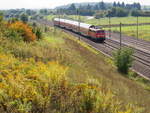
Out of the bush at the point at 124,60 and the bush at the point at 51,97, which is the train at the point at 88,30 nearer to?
the bush at the point at 124,60

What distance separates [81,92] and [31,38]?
1528 cm

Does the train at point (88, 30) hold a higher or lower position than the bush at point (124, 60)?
higher

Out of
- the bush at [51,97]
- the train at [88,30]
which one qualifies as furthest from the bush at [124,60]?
the bush at [51,97]

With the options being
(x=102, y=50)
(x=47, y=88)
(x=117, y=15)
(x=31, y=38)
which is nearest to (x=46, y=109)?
(x=47, y=88)

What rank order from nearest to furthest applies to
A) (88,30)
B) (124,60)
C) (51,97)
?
(51,97) < (124,60) < (88,30)

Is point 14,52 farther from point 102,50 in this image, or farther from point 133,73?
point 102,50

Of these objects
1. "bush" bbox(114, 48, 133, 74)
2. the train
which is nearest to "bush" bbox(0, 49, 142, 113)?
"bush" bbox(114, 48, 133, 74)

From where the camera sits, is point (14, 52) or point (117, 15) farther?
point (117, 15)

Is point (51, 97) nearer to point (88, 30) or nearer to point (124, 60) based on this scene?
point (124, 60)

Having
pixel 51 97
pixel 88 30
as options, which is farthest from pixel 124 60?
pixel 88 30

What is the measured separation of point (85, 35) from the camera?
2061 inches

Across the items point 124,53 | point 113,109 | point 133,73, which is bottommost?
point 133,73

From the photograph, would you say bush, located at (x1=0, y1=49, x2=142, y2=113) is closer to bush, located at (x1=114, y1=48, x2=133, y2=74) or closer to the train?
bush, located at (x1=114, y1=48, x2=133, y2=74)

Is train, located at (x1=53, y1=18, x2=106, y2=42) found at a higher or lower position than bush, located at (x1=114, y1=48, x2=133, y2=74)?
higher
